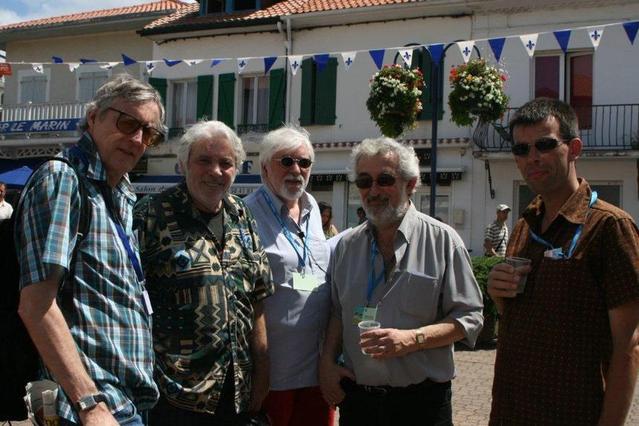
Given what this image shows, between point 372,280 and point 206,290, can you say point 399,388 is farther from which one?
point 206,290

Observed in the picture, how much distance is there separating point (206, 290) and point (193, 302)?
73mm

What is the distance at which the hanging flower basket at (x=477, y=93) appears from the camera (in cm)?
1152

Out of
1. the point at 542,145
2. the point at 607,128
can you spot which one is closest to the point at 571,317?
the point at 542,145

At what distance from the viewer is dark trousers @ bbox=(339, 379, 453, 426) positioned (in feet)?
10.4

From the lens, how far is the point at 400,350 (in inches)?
119

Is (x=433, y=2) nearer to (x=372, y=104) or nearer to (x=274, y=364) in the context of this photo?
(x=372, y=104)

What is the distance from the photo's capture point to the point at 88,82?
22906mm

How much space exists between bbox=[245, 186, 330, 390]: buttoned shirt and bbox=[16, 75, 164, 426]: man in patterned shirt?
3.29 ft

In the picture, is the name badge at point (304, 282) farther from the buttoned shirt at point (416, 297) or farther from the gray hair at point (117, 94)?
the gray hair at point (117, 94)

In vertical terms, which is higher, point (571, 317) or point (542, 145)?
point (542, 145)

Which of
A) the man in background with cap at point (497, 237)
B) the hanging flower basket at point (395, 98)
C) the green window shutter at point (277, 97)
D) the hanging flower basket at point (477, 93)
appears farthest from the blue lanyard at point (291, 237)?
the green window shutter at point (277, 97)

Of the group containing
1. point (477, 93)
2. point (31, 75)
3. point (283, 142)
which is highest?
point (31, 75)

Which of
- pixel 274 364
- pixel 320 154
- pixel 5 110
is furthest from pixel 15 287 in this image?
pixel 5 110

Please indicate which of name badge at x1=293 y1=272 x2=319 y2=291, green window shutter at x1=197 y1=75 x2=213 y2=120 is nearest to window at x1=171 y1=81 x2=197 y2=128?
green window shutter at x1=197 y1=75 x2=213 y2=120
